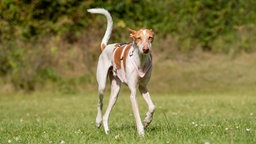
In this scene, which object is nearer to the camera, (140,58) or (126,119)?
(140,58)

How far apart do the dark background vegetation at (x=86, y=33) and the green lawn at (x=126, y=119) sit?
1.06 metres

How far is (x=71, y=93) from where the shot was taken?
72.4 ft

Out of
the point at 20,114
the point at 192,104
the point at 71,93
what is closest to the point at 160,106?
the point at 192,104

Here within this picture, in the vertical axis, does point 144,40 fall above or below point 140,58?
above

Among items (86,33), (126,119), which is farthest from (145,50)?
(86,33)

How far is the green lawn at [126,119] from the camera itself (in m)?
7.78

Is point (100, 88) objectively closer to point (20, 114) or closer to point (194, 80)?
point (20, 114)

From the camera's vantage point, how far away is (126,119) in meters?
13.4

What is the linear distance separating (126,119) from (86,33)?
11.2 meters

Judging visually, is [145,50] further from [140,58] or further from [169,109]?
[169,109]

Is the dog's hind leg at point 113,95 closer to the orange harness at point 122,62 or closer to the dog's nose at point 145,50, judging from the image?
the orange harness at point 122,62

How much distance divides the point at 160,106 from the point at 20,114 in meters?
3.80

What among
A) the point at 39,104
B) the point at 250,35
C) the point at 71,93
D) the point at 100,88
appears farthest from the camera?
the point at 250,35

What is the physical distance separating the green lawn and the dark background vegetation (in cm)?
106
